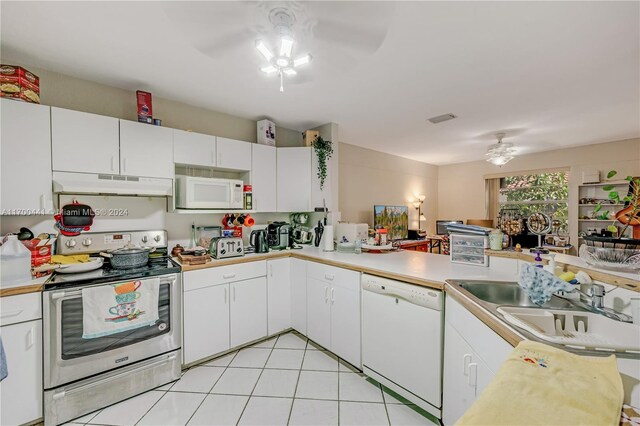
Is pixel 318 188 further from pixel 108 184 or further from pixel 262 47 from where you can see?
pixel 108 184

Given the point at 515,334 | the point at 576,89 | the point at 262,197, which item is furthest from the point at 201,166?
the point at 576,89

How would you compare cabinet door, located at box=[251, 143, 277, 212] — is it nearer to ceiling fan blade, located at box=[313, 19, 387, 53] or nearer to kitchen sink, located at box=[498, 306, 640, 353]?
ceiling fan blade, located at box=[313, 19, 387, 53]

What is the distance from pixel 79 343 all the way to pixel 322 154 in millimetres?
2711

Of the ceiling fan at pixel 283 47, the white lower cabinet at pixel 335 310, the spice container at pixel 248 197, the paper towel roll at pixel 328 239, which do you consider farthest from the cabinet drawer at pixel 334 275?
the ceiling fan at pixel 283 47

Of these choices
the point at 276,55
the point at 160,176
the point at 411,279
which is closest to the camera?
the point at 276,55

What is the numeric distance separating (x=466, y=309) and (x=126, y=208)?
110 inches

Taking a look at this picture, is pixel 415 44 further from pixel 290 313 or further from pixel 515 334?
pixel 290 313

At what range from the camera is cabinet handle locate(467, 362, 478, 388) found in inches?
49.5

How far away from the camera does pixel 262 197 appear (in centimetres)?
299

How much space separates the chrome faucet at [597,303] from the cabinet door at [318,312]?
5.50 ft

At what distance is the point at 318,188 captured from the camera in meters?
3.22

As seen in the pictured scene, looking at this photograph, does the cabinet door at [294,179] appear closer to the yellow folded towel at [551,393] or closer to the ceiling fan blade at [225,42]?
the ceiling fan blade at [225,42]

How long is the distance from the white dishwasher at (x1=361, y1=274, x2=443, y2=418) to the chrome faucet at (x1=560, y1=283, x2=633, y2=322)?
65 centimetres

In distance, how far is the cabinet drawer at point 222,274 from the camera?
86.0 inches
